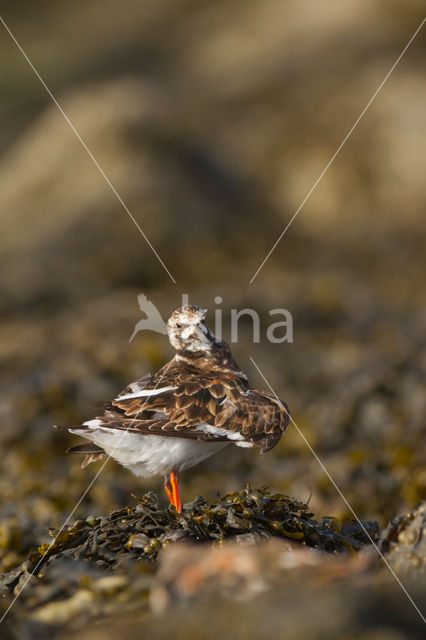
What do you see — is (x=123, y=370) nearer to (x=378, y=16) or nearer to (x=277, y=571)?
(x=277, y=571)

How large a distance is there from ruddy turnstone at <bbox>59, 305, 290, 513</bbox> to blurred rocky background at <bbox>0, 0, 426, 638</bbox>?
5.48 feet

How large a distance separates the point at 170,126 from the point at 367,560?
104ft

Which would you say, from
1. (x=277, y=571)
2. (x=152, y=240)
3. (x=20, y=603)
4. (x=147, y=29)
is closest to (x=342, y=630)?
(x=277, y=571)

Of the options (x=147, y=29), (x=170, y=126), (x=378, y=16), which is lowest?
(x=378, y=16)

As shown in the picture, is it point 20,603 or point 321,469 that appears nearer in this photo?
point 20,603

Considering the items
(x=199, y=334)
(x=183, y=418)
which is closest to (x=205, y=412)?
(x=183, y=418)

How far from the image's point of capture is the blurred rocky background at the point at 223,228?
365 inches

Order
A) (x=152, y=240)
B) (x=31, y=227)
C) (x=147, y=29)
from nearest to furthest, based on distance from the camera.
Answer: (x=152, y=240)
(x=31, y=227)
(x=147, y=29)

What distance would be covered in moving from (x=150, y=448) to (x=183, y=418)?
1.08ft

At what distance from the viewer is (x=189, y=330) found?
16.8 feet

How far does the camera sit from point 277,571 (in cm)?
347
